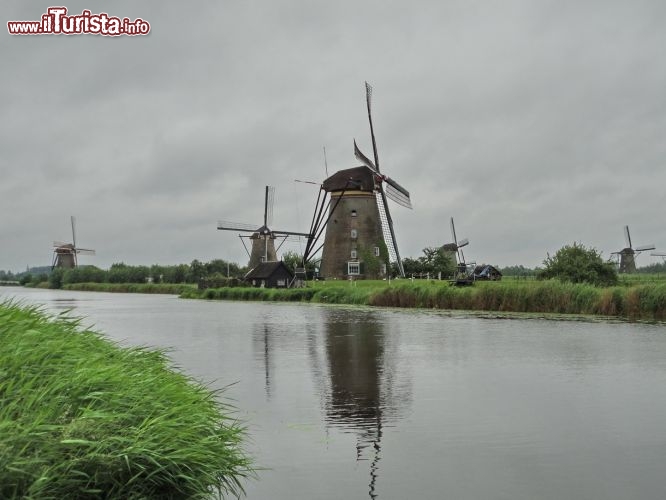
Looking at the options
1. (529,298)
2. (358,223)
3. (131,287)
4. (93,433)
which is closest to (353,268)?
(358,223)

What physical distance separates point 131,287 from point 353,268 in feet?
136

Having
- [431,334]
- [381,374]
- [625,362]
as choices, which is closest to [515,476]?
[381,374]

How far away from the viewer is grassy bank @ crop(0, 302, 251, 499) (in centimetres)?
360

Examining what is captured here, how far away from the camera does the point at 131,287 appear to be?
75875 millimetres

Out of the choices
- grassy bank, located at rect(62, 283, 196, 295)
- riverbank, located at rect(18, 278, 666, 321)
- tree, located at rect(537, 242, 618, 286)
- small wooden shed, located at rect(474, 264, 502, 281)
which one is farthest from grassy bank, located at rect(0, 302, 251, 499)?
grassy bank, located at rect(62, 283, 196, 295)

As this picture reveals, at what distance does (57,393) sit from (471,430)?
13.9 ft

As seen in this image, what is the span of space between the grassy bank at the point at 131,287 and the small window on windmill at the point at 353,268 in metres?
26.3

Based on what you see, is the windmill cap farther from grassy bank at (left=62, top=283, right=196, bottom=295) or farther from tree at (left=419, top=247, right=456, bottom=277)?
grassy bank at (left=62, top=283, right=196, bottom=295)

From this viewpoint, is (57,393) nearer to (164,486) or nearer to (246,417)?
(164,486)

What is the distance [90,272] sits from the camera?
85.6 metres

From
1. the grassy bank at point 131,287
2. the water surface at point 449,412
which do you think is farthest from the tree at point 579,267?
the grassy bank at point 131,287

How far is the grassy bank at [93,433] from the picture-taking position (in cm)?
360

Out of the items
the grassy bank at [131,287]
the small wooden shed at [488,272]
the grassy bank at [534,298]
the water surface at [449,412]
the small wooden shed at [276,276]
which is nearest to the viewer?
the water surface at [449,412]

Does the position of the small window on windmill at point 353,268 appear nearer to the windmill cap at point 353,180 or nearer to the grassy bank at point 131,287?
the windmill cap at point 353,180
